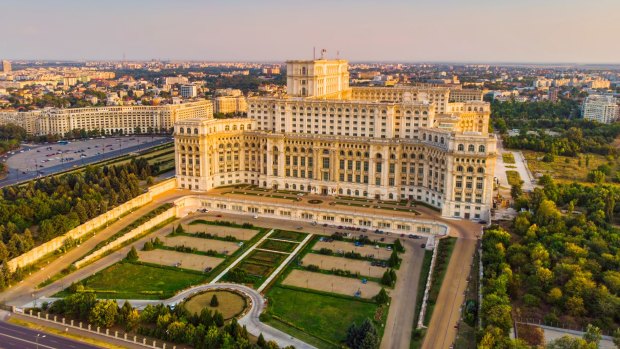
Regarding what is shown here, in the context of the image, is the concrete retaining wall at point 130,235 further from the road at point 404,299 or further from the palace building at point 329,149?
the road at point 404,299

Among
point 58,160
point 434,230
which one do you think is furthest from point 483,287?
point 58,160

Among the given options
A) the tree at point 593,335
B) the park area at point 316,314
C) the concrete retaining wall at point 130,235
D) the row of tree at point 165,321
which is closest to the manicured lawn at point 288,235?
the park area at point 316,314

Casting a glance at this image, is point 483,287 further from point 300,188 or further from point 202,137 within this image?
point 202,137

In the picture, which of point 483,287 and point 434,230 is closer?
point 483,287

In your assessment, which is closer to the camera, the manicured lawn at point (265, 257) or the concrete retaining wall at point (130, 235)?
the concrete retaining wall at point (130, 235)

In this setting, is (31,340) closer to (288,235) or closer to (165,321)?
(165,321)

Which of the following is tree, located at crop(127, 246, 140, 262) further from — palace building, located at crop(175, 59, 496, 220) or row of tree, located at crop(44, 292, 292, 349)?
palace building, located at crop(175, 59, 496, 220)
